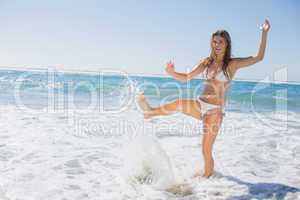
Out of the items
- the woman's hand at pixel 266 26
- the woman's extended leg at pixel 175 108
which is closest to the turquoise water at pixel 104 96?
the woman's extended leg at pixel 175 108

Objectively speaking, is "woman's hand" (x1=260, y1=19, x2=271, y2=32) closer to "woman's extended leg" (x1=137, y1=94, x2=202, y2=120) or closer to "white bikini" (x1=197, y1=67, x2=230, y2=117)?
"white bikini" (x1=197, y1=67, x2=230, y2=117)

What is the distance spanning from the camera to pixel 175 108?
3.63 m

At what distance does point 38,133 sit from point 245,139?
4.07 meters

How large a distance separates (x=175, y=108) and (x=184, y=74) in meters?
0.41

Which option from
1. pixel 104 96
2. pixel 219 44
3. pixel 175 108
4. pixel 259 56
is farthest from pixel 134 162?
pixel 104 96

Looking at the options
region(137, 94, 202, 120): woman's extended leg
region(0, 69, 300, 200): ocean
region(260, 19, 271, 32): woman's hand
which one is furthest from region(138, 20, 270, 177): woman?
region(0, 69, 300, 200): ocean

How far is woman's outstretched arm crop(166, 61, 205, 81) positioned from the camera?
3594mm

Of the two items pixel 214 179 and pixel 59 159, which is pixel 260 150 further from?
pixel 59 159

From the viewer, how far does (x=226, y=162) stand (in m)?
4.62

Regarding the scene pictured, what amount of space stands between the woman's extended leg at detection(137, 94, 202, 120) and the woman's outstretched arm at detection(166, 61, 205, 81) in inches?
10.5

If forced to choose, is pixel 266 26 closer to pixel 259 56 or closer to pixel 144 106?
pixel 259 56

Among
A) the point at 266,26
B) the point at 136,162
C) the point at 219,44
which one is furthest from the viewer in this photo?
the point at 136,162

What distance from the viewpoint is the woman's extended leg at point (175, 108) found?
11.9 ft

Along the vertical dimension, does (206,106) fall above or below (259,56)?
below
